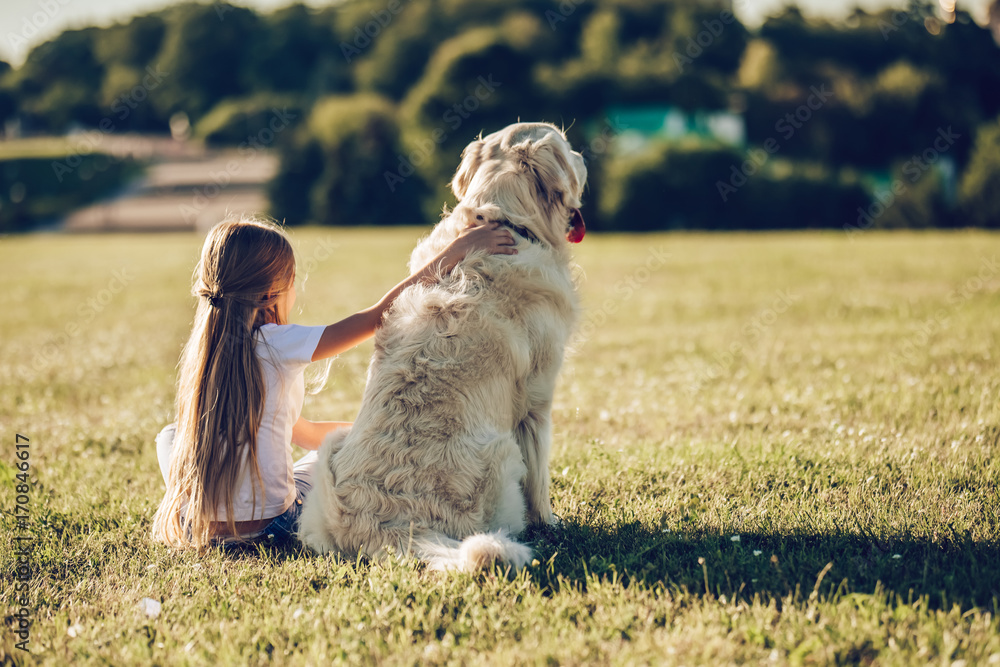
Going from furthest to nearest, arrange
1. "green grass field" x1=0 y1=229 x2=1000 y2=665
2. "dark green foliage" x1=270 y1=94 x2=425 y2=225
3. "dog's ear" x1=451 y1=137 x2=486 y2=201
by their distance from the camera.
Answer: "dark green foliage" x1=270 y1=94 x2=425 y2=225
"dog's ear" x1=451 y1=137 x2=486 y2=201
"green grass field" x1=0 y1=229 x2=1000 y2=665

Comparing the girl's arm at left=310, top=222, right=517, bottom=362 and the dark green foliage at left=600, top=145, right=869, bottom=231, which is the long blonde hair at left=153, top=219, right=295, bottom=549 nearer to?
the girl's arm at left=310, top=222, right=517, bottom=362

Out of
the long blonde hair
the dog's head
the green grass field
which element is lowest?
the green grass field

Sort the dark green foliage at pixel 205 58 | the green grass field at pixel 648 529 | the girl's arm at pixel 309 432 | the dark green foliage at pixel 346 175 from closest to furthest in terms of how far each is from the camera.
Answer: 1. the green grass field at pixel 648 529
2. the girl's arm at pixel 309 432
3. the dark green foliage at pixel 346 175
4. the dark green foliage at pixel 205 58

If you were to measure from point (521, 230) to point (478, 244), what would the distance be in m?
0.29

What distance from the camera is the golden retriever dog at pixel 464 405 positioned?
3225 millimetres

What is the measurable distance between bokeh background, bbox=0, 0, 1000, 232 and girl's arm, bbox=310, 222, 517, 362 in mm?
25503

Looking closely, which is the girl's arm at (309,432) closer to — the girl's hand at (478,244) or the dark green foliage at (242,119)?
the girl's hand at (478,244)

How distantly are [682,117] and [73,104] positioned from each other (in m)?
53.0

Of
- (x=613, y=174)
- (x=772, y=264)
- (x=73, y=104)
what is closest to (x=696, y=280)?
(x=772, y=264)

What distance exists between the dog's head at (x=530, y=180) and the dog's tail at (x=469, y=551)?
1.50 meters

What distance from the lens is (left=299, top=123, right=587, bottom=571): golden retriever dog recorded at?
10.6ft

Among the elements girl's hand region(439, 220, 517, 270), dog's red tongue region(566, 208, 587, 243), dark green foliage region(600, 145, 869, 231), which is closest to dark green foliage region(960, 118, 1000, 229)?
dark green foliage region(600, 145, 869, 231)

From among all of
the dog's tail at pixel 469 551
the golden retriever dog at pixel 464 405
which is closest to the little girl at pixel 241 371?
the golden retriever dog at pixel 464 405

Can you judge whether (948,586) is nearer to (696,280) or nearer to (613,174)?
(696,280)
